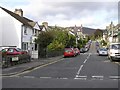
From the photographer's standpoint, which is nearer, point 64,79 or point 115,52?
point 64,79

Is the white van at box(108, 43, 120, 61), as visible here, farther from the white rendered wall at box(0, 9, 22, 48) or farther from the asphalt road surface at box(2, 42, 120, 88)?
the white rendered wall at box(0, 9, 22, 48)

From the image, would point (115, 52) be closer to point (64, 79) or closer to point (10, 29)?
point (64, 79)

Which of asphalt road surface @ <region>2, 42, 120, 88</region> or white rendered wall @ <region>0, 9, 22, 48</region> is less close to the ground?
white rendered wall @ <region>0, 9, 22, 48</region>

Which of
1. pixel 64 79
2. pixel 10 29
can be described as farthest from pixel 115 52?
pixel 10 29

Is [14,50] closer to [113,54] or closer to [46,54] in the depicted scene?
[46,54]

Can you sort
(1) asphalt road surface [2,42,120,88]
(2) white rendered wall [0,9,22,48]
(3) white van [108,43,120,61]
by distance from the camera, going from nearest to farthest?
(1) asphalt road surface [2,42,120,88] < (3) white van [108,43,120,61] < (2) white rendered wall [0,9,22,48]

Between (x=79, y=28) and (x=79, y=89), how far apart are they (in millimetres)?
173634

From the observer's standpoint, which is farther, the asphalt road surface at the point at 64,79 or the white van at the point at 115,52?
the white van at the point at 115,52

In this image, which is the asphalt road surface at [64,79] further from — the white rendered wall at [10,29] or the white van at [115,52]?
the white rendered wall at [10,29]

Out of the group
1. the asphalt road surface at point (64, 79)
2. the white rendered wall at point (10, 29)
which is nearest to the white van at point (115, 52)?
the asphalt road surface at point (64, 79)

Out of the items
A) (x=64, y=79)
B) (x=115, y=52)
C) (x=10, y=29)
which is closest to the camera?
(x=64, y=79)

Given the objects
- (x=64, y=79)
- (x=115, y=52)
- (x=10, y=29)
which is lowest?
(x=64, y=79)

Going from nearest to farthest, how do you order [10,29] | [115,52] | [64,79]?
[64,79] → [115,52] → [10,29]

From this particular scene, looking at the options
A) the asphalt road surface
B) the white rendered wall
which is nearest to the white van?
the asphalt road surface
